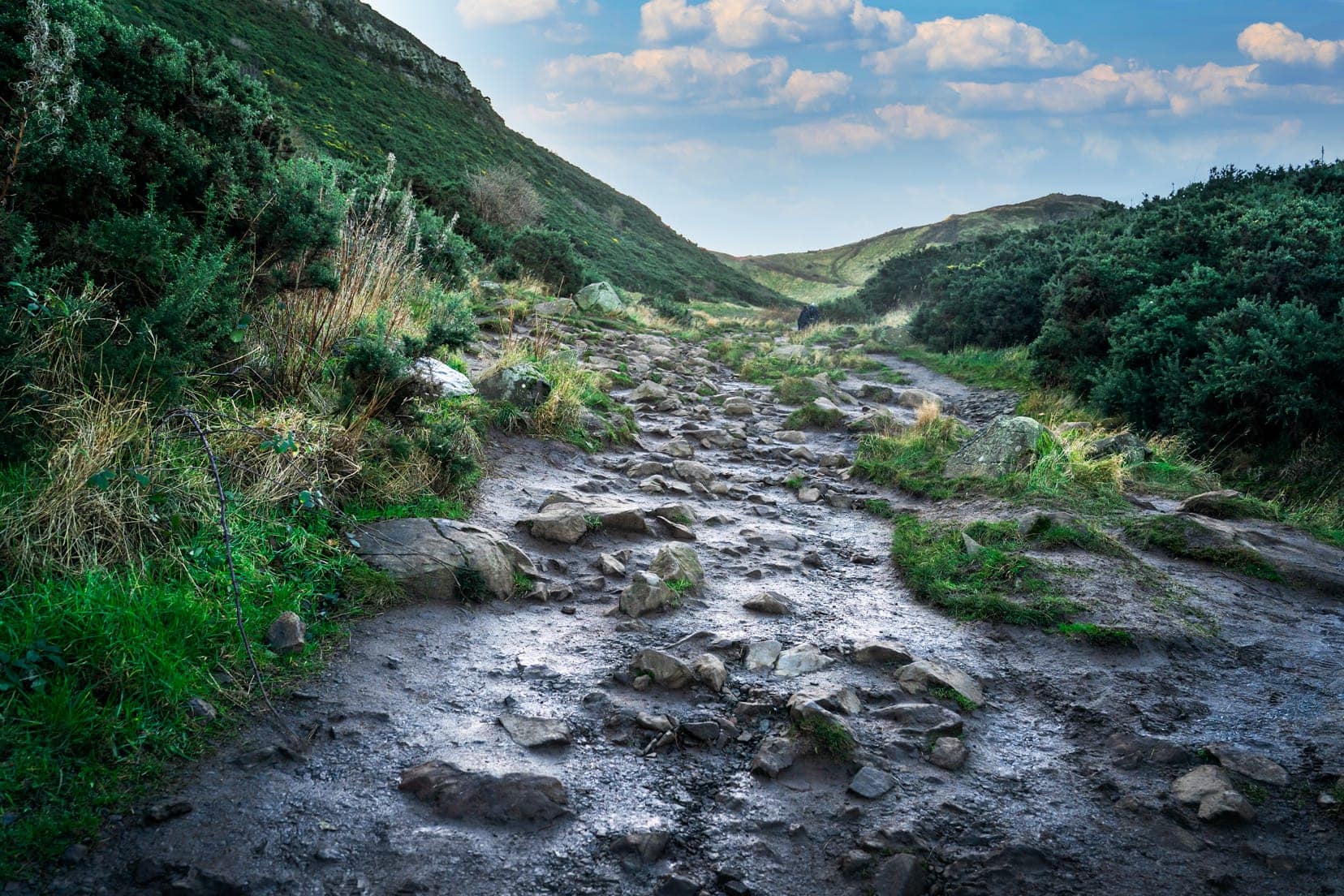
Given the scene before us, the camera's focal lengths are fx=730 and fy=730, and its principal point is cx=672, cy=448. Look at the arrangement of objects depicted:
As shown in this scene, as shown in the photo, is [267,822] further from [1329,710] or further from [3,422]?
[1329,710]

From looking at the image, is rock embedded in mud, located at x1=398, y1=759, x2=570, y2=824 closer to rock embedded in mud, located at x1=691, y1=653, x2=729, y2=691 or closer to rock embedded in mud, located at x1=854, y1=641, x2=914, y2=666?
rock embedded in mud, located at x1=691, y1=653, x2=729, y2=691

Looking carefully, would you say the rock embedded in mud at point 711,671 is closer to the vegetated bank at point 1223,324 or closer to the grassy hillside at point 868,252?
the vegetated bank at point 1223,324

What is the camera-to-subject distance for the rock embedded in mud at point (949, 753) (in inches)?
113

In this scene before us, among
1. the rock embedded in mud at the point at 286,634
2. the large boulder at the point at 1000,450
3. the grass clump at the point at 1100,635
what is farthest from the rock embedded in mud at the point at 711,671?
the large boulder at the point at 1000,450

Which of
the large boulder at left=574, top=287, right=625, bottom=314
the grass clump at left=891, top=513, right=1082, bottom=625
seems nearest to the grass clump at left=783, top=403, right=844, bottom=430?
the grass clump at left=891, top=513, right=1082, bottom=625

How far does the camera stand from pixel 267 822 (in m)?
2.32

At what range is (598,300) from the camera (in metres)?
17.0

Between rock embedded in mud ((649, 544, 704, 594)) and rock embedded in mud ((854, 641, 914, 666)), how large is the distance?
1117mm

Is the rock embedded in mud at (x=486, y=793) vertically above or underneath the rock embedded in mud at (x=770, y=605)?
underneath

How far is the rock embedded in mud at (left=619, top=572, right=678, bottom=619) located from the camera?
416 centimetres

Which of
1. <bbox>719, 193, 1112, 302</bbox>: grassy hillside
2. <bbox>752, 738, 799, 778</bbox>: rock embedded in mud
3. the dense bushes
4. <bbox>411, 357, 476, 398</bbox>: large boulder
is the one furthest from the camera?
<bbox>719, 193, 1112, 302</bbox>: grassy hillside

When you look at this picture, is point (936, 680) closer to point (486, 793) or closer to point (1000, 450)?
point (486, 793)

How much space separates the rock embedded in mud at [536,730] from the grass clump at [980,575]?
8.34ft

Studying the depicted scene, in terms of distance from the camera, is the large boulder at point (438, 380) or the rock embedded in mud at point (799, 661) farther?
the large boulder at point (438, 380)
